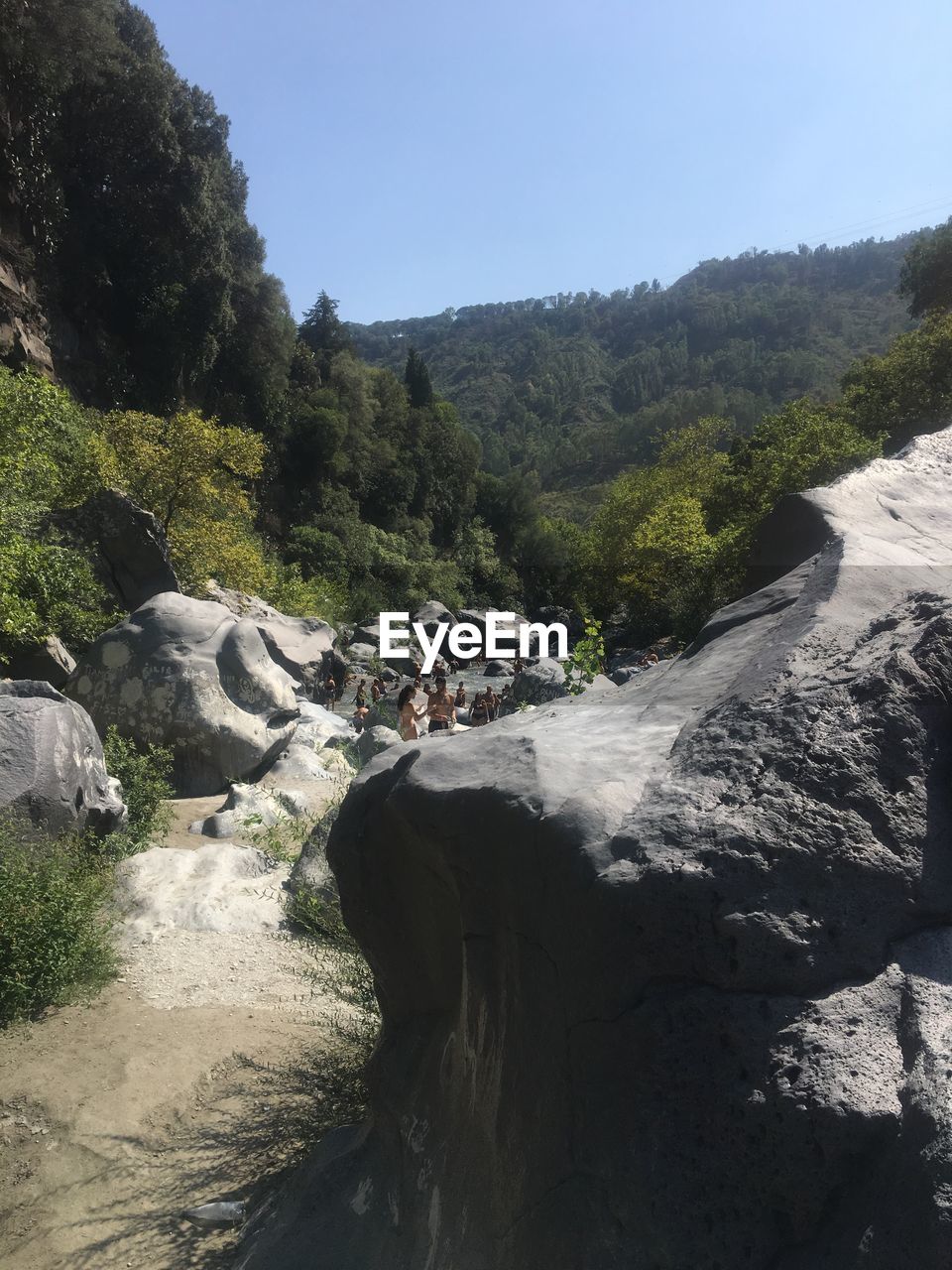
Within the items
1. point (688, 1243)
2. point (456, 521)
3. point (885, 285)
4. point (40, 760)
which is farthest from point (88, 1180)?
point (885, 285)

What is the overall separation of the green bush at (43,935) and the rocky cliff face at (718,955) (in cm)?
377

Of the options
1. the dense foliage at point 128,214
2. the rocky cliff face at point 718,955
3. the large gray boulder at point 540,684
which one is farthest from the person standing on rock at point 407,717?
the dense foliage at point 128,214

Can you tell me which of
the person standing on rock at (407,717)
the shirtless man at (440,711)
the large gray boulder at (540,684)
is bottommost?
Result: the shirtless man at (440,711)

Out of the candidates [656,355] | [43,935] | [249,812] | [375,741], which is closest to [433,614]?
[375,741]

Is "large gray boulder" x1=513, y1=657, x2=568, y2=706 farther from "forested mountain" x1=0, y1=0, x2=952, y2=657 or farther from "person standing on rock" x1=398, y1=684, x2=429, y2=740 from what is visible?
"forested mountain" x1=0, y1=0, x2=952, y2=657

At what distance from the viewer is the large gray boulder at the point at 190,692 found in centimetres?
1077

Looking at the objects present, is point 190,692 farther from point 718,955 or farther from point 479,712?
point 718,955

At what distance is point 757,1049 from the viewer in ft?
5.99

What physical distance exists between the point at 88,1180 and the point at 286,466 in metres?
38.0

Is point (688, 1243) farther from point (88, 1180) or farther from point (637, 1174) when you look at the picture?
point (88, 1180)

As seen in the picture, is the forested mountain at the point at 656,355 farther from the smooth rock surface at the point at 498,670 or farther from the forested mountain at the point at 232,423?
the smooth rock surface at the point at 498,670

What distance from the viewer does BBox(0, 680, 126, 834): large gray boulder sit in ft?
22.7

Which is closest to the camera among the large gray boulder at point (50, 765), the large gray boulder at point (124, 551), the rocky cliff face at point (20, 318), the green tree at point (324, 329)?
the large gray boulder at point (50, 765)

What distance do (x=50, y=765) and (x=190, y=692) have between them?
3792 millimetres
